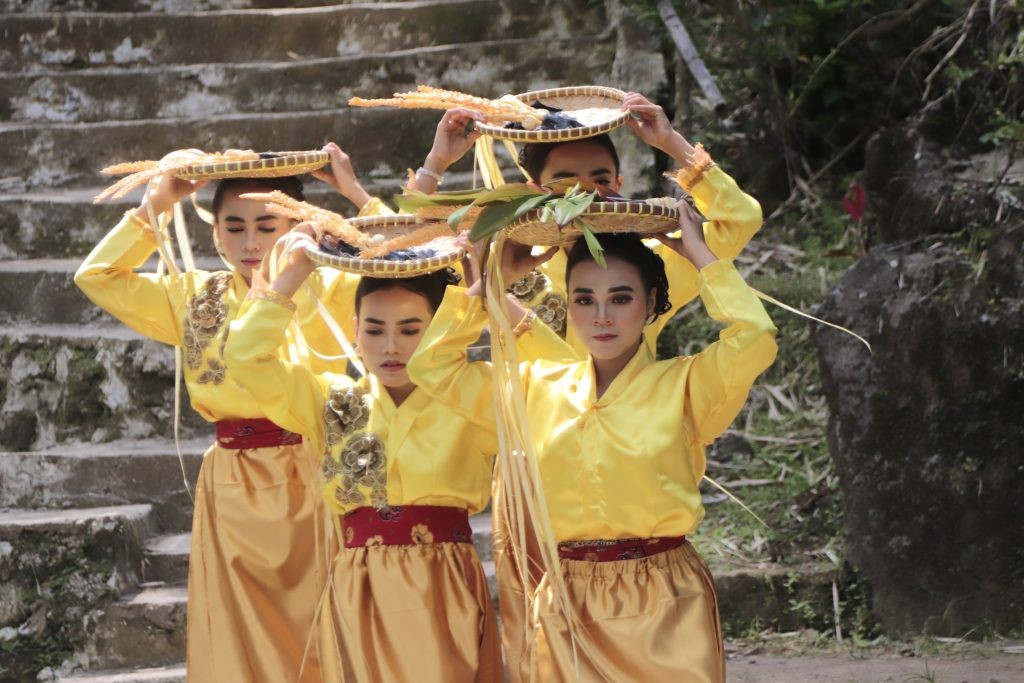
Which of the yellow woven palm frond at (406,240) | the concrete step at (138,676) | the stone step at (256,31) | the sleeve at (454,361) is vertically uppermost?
the stone step at (256,31)

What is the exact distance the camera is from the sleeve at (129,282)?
4.17 m

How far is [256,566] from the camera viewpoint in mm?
4172

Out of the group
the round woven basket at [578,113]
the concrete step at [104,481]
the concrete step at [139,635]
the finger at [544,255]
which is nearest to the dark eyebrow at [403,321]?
the finger at [544,255]

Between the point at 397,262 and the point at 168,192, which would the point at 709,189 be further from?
the point at 168,192

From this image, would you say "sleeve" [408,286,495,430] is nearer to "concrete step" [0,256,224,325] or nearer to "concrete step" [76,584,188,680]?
"concrete step" [76,584,188,680]

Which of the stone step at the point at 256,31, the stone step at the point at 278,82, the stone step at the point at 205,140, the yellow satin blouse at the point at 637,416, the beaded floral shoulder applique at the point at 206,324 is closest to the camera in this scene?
the yellow satin blouse at the point at 637,416

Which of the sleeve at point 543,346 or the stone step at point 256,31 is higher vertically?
the stone step at point 256,31

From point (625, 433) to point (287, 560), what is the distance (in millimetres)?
1344

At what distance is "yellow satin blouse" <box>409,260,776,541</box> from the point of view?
10.4 feet

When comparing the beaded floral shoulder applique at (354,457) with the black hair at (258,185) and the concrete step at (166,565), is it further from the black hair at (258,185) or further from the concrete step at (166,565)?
the concrete step at (166,565)

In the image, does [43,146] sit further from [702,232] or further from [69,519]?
[702,232]

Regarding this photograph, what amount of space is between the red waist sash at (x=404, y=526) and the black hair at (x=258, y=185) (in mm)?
1046

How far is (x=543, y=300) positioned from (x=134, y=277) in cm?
119

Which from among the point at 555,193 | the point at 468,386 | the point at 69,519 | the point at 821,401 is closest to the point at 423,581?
the point at 468,386
